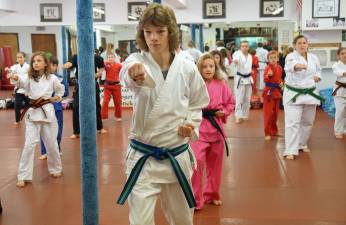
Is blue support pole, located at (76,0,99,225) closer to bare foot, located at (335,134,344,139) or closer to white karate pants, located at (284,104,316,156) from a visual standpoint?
white karate pants, located at (284,104,316,156)

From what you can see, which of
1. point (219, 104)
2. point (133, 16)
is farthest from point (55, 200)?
point (133, 16)

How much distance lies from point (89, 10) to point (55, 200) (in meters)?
2.59

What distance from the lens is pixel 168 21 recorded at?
2295 millimetres

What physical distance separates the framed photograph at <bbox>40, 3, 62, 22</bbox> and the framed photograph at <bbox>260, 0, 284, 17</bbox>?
19.4 feet

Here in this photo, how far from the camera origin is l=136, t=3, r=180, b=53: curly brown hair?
7.41ft

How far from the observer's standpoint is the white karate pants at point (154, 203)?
2305 millimetres

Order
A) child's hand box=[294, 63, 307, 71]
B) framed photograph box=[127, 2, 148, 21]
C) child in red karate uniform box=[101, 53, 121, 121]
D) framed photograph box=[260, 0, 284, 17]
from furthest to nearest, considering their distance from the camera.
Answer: framed photograph box=[127, 2, 148, 21] → framed photograph box=[260, 0, 284, 17] → child in red karate uniform box=[101, 53, 121, 121] → child's hand box=[294, 63, 307, 71]

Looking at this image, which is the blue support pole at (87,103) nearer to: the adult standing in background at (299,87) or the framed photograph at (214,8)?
the adult standing in background at (299,87)

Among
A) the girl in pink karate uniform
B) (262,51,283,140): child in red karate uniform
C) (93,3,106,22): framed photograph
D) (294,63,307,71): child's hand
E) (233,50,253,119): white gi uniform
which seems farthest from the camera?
(93,3,106,22): framed photograph

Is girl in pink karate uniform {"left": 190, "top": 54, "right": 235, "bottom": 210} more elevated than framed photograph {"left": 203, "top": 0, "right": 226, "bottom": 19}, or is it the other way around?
framed photograph {"left": 203, "top": 0, "right": 226, "bottom": 19}

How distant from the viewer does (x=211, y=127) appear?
12.6 feet

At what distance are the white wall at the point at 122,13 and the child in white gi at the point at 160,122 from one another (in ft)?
32.9

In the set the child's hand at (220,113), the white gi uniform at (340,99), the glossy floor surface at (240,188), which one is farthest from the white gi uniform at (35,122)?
the white gi uniform at (340,99)

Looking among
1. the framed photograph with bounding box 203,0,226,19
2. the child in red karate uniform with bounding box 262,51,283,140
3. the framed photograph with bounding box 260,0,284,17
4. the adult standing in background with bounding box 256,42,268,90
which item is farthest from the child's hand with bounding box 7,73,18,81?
the adult standing in background with bounding box 256,42,268,90
